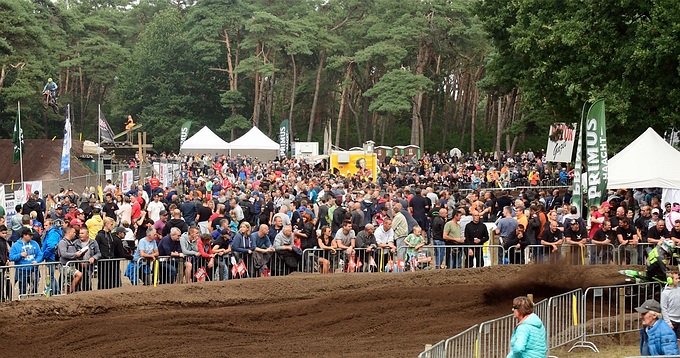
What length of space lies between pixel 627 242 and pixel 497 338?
8074 millimetres

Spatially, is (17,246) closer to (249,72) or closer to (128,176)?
(128,176)

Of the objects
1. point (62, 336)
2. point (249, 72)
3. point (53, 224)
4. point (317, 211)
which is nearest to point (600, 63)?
point (317, 211)

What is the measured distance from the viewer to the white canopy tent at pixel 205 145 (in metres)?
61.2

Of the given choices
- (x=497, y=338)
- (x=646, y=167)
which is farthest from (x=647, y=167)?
(x=497, y=338)

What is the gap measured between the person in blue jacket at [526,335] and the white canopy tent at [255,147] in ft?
169

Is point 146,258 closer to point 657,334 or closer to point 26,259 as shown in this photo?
point 26,259

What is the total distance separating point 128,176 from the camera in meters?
32.8

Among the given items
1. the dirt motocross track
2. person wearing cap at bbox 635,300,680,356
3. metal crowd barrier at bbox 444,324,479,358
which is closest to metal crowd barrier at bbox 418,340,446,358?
metal crowd barrier at bbox 444,324,479,358

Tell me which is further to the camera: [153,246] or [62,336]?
[153,246]

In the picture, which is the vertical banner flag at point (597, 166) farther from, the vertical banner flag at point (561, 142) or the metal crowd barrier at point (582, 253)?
the vertical banner flag at point (561, 142)

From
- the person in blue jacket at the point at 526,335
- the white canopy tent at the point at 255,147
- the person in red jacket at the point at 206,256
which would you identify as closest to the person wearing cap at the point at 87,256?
the person in red jacket at the point at 206,256

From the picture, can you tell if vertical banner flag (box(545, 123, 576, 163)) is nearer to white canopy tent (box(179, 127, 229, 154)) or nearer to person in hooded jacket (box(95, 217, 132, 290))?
person in hooded jacket (box(95, 217, 132, 290))

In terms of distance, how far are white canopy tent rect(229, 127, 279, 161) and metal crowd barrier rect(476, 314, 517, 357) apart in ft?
159

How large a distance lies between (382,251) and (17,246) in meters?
7.10
